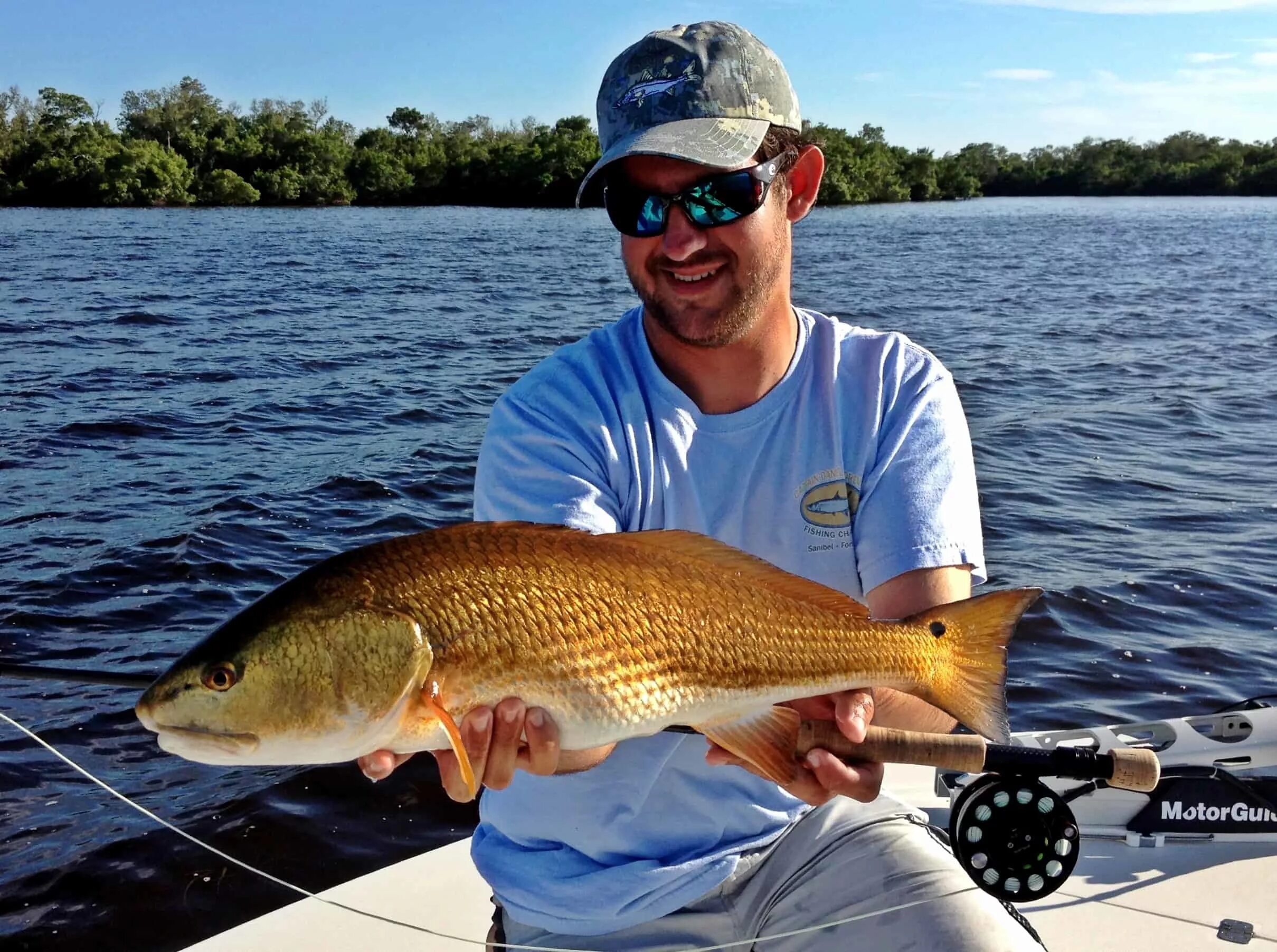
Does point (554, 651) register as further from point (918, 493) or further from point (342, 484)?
point (342, 484)

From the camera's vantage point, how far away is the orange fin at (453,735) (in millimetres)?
2145

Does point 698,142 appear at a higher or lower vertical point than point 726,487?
higher

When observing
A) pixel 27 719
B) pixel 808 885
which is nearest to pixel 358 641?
pixel 808 885

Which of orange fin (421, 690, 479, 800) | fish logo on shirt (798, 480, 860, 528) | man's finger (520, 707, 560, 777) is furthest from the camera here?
fish logo on shirt (798, 480, 860, 528)

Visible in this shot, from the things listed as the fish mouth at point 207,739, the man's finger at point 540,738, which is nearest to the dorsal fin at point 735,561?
the man's finger at point 540,738

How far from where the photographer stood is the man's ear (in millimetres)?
3197

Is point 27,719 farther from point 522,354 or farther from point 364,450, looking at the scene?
point 522,354

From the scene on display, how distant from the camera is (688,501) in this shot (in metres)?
2.93

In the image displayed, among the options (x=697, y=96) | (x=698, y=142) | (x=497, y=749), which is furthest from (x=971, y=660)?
(x=697, y=96)

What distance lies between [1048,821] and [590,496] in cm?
139

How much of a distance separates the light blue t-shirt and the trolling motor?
0.35 metres

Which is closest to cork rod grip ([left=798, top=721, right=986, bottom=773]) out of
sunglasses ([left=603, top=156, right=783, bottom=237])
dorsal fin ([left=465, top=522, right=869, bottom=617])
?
dorsal fin ([left=465, top=522, right=869, bottom=617])

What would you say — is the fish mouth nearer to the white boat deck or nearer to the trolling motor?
the trolling motor

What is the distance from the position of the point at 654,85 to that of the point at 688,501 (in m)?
1.07
